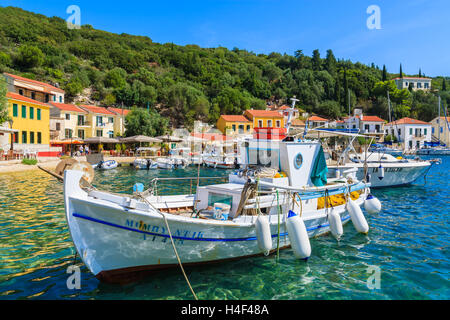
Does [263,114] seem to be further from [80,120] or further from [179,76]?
[80,120]

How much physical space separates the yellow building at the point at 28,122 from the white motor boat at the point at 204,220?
29775mm

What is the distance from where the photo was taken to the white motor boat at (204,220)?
5836 millimetres

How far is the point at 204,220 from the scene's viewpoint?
656 centimetres

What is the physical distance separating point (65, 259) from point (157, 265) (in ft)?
9.75

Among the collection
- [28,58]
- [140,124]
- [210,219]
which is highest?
[28,58]

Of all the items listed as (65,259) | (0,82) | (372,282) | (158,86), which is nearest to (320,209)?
(372,282)

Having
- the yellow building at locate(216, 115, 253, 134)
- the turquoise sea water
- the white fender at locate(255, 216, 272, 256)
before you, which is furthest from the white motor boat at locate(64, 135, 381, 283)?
the yellow building at locate(216, 115, 253, 134)

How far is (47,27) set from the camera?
92.2 metres

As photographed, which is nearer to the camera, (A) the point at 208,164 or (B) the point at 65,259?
(B) the point at 65,259

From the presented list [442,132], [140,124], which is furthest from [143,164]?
[442,132]

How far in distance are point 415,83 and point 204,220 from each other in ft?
430
